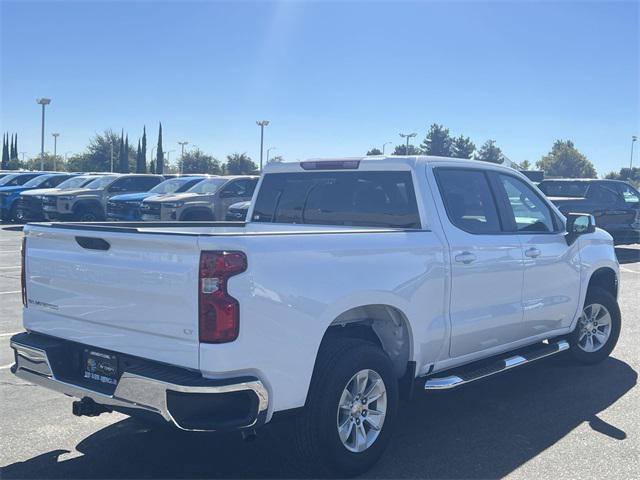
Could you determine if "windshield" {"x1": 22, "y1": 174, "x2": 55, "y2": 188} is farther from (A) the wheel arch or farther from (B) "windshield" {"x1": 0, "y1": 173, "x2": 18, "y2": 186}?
(A) the wheel arch

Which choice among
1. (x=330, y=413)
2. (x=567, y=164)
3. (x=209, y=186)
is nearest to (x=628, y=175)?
(x=567, y=164)

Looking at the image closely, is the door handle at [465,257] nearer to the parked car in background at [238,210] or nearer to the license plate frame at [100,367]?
the license plate frame at [100,367]

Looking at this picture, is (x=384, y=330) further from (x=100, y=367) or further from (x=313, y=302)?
(x=100, y=367)

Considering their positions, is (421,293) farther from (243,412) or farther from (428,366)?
(243,412)

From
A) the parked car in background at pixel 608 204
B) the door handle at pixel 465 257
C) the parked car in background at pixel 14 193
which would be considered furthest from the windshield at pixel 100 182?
the door handle at pixel 465 257

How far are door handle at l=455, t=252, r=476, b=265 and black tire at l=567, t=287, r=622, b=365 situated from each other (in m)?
2.19

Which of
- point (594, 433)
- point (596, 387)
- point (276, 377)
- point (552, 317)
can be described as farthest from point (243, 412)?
point (596, 387)

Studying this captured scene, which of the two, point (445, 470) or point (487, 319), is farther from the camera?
point (487, 319)

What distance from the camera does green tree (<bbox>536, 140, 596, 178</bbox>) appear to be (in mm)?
89688

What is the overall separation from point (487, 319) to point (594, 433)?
42.8 inches

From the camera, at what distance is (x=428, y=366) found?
4723 millimetres

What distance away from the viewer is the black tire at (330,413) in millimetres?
3832

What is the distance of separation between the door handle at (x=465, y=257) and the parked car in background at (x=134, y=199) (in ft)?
50.5

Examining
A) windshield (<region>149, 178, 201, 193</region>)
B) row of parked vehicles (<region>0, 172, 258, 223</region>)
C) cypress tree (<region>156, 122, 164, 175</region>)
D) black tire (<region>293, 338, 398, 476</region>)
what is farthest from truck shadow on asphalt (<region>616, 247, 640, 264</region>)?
cypress tree (<region>156, 122, 164, 175</region>)
